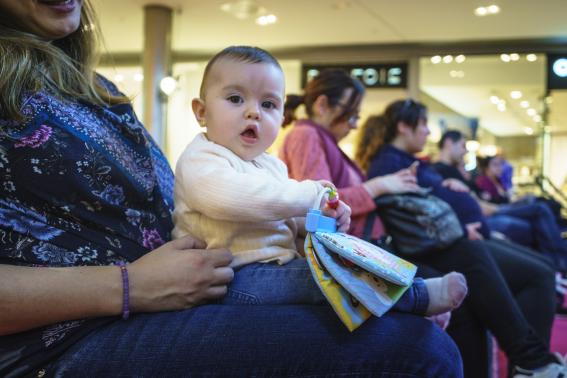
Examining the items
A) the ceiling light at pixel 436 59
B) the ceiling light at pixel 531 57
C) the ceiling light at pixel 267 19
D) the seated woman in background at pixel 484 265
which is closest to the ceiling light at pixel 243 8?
the ceiling light at pixel 267 19

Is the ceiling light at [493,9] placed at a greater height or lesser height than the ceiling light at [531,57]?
greater

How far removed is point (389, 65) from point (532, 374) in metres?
7.19

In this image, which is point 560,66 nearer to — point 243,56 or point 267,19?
point 267,19

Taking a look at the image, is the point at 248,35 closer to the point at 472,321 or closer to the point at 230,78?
the point at 472,321

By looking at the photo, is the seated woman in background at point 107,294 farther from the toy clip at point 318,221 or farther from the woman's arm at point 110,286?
the toy clip at point 318,221

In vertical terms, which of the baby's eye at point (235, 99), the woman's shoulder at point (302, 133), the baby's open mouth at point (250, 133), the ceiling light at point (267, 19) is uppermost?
the ceiling light at point (267, 19)

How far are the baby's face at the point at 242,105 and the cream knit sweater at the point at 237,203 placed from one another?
3cm

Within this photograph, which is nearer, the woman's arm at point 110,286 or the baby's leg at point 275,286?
the woman's arm at point 110,286

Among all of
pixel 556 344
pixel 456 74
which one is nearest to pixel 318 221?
pixel 556 344

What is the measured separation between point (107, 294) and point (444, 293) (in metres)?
0.59

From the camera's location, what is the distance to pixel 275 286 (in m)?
1.00

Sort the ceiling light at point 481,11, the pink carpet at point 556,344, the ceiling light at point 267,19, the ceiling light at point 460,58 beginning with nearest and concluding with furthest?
the pink carpet at point 556,344 < the ceiling light at point 481,11 < the ceiling light at point 267,19 < the ceiling light at point 460,58

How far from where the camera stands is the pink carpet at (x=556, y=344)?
251 cm

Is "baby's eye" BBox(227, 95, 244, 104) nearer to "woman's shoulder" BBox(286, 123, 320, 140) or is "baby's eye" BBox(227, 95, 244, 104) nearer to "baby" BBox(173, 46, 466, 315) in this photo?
"baby" BBox(173, 46, 466, 315)
